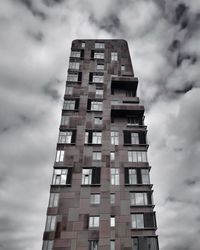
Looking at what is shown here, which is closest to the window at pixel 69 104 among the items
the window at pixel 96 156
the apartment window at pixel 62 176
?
the window at pixel 96 156

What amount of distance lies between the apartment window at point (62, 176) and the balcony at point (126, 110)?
1826 cm

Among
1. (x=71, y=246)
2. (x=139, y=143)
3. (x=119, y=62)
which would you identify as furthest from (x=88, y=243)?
(x=119, y=62)

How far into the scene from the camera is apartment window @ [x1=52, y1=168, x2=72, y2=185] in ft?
158

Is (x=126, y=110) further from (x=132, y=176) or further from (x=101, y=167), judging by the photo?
(x=132, y=176)

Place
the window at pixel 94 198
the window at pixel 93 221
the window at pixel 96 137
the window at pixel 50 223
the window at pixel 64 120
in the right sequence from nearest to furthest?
the window at pixel 50 223
the window at pixel 93 221
the window at pixel 94 198
the window at pixel 96 137
the window at pixel 64 120

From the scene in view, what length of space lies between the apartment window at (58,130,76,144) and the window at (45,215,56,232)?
1588 centimetres

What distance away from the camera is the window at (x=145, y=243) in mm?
42219

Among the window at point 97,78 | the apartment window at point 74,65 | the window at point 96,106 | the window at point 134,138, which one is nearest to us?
the window at point 134,138

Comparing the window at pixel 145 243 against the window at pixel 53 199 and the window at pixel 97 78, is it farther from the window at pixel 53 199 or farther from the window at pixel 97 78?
the window at pixel 97 78

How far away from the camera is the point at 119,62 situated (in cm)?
7038

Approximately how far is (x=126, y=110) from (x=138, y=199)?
69.6ft

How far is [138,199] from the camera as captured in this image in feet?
155

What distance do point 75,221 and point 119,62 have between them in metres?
44.8

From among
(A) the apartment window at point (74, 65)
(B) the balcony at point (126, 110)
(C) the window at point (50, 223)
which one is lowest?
(C) the window at point (50, 223)
